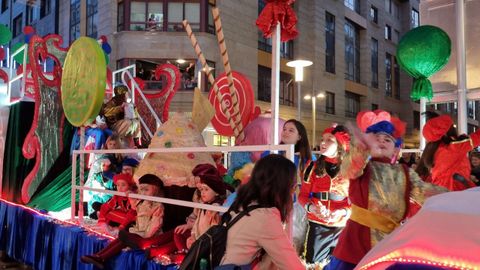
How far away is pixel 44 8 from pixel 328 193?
27.2 meters

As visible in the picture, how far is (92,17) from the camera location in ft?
73.2

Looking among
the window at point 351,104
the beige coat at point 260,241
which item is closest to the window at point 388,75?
the window at point 351,104

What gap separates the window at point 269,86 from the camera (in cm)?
2306

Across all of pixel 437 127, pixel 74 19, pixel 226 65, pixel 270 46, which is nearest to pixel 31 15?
pixel 74 19

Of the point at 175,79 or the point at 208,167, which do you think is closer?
the point at 208,167

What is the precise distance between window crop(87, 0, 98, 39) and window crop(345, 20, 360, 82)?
15.8 m

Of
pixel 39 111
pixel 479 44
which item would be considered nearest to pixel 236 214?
pixel 479 44

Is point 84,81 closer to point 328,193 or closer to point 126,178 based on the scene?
point 126,178

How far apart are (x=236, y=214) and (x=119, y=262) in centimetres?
174

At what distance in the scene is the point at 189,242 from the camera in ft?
10.9

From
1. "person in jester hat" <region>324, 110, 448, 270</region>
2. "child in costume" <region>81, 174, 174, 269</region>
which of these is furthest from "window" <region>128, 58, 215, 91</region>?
"person in jester hat" <region>324, 110, 448, 270</region>

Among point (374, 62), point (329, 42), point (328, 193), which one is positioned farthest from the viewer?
point (374, 62)

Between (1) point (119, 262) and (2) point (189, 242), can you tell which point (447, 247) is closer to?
(2) point (189, 242)

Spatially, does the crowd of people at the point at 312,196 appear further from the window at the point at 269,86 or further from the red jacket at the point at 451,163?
the window at the point at 269,86
